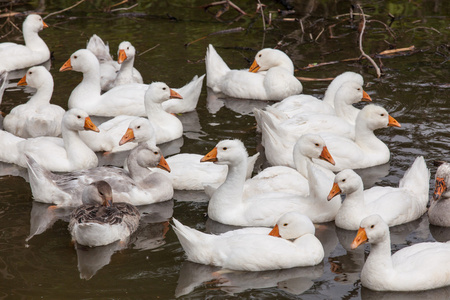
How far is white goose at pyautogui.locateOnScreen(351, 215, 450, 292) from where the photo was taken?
6.84 meters

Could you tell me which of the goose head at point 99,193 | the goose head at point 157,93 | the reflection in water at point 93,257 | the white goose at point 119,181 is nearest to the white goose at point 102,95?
the goose head at point 157,93

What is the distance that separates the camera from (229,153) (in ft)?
27.1

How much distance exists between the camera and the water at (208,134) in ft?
23.2

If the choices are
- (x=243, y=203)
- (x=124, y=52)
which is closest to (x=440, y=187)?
(x=243, y=203)

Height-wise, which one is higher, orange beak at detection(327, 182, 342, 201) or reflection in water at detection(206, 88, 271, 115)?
orange beak at detection(327, 182, 342, 201)

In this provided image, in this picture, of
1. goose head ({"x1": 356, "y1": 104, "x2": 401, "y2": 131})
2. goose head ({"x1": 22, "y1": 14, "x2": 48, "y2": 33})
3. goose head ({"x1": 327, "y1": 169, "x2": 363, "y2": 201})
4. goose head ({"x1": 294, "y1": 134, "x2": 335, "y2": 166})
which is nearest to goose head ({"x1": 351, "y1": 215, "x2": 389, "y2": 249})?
goose head ({"x1": 327, "y1": 169, "x2": 363, "y2": 201})

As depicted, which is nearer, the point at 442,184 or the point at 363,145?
the point at 442,184

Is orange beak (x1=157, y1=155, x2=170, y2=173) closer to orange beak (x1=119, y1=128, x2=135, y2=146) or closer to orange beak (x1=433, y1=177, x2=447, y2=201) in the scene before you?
orange beak (x1=119, y1=128, x2=135, y2=146)

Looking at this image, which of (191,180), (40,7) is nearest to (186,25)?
(40,7)

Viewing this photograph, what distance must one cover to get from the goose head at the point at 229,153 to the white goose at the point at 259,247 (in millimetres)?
1130

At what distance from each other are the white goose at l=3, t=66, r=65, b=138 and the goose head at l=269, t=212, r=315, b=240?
491 centimetres

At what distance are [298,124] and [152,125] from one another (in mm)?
2160

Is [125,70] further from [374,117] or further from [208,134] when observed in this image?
[374,117]

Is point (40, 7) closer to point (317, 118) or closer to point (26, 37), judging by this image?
point (26, 37)
